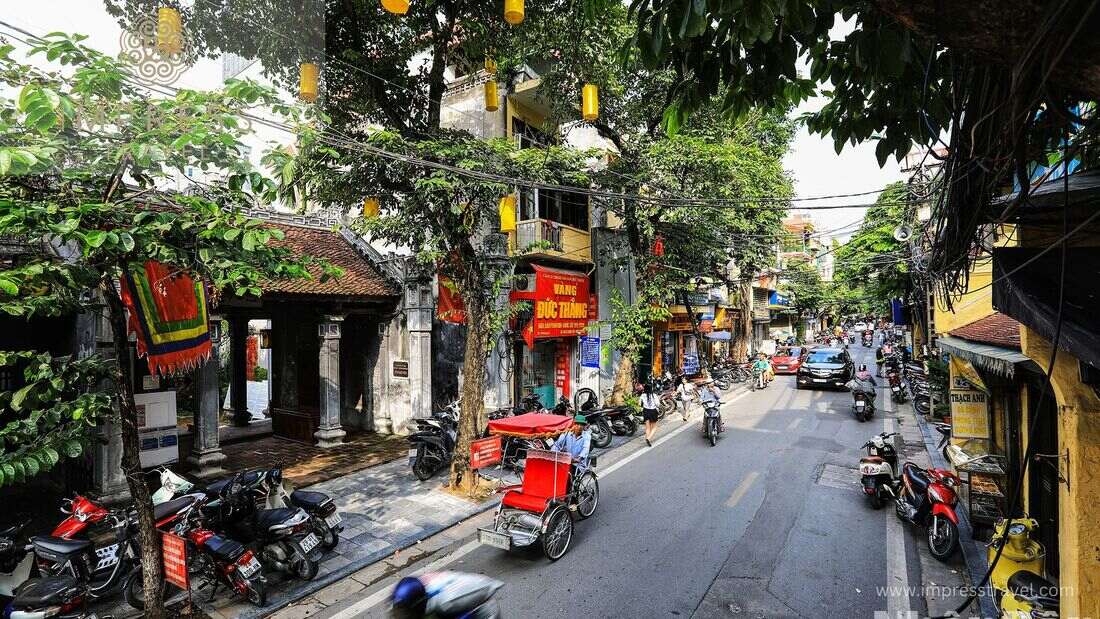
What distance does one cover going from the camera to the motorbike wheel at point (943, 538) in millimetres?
5988

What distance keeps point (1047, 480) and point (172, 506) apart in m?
9.45

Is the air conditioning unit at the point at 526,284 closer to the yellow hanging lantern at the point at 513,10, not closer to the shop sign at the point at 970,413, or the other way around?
the yellow hanging lantern at the point at 513,10

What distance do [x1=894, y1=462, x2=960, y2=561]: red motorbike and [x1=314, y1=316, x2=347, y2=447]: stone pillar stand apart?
36.0 feet

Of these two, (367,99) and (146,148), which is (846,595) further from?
(367,99)

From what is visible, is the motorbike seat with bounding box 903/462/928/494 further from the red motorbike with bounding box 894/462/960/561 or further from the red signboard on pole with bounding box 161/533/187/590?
the red signboard on pole with bounding box 161/533/187/590

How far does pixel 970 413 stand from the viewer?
798 cm

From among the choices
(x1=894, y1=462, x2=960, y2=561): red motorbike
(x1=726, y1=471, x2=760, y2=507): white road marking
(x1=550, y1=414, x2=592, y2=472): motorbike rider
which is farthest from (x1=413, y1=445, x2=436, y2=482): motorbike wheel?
(x1=894, y1=462, x2=960, y2=561): red motorbike

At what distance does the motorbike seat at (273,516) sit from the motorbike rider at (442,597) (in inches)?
130

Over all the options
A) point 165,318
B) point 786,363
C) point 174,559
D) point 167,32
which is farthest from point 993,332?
point 786,363

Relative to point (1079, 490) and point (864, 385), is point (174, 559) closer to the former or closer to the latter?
point (1079, 490)

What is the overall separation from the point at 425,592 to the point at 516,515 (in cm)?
346

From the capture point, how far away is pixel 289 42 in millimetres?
7555

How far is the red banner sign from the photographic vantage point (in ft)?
26.9

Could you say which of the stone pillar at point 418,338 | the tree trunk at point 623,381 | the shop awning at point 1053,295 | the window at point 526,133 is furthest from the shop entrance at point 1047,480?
the window at point 526,133
